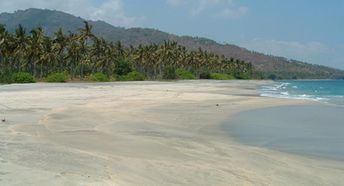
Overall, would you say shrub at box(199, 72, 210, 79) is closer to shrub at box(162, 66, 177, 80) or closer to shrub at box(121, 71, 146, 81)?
shrub at box(162, 66, 177, 80)

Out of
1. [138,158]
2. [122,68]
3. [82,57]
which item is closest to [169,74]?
[122,68]

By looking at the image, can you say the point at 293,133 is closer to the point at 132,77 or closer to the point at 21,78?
the point at 21,78

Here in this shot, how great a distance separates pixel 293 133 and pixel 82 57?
304ft

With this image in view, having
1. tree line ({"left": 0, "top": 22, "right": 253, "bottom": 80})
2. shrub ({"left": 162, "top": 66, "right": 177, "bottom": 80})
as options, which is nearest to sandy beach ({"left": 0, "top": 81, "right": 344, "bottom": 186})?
tree line ({"left": 0, "top": 22, "right": 253, "bottom": 80})

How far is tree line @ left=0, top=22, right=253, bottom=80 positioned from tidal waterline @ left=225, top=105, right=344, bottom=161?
62.3 metres

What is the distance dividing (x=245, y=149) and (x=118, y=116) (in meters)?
10.3

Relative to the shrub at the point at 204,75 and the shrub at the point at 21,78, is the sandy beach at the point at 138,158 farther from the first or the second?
the shrub at the point at 204,75

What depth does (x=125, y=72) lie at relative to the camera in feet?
368

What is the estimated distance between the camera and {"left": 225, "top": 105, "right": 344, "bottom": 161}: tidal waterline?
15.2 metres

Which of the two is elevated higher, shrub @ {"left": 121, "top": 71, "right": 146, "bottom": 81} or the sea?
the sea

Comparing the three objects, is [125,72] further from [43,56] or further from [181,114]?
[181,114]

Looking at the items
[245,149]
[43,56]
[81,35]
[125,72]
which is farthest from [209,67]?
[245,149]

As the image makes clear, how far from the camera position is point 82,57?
108 m

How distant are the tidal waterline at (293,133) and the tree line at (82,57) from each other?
6228 cm
